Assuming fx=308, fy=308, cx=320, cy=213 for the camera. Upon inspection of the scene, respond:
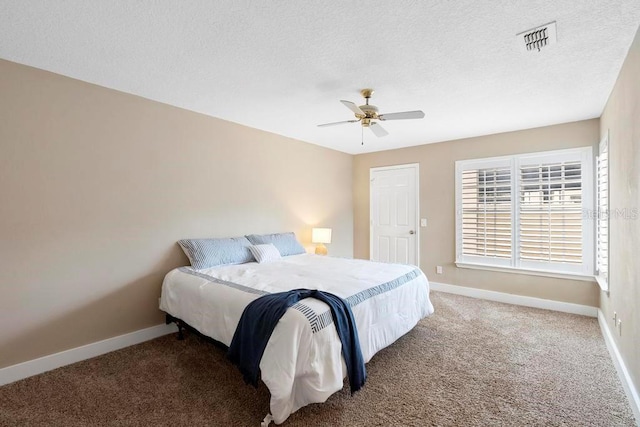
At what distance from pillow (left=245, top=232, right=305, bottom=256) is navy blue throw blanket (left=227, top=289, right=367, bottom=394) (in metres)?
1.89

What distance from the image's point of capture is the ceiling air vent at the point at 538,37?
1946 millimetres

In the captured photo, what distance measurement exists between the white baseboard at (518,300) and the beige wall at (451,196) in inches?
2.4

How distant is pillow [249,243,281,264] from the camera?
12.1 ft

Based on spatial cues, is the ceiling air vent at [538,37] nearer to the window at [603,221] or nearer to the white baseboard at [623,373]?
the window at [603,221]

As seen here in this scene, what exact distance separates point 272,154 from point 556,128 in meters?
3.83

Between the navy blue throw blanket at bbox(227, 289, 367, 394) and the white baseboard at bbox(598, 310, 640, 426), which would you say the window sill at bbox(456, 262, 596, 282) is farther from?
the navy blue throw blanket at bbox(227, 289, 367, 394)

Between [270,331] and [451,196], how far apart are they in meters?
3.95

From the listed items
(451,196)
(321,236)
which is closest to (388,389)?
(321,236)

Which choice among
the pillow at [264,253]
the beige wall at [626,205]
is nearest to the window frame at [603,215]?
the beige wall at [626,205]

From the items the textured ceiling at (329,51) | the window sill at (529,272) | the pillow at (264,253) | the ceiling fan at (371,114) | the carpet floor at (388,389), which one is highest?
the textured ceiling at (329,51)

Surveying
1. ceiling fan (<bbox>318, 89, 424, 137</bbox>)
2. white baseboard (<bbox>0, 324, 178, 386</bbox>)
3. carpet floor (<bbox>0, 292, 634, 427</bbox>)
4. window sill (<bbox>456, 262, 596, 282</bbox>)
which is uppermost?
ceiling fan (<bbox>318, 89, 424, 137</bbox>)

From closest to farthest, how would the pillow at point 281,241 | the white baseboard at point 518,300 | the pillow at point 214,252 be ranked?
the pillow at point 214,252
the white baseboard at point 518,300
the pillow at point 281,241

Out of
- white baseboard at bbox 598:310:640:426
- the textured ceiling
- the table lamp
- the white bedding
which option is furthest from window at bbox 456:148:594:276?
the table lamp

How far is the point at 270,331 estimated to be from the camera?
1.96m
